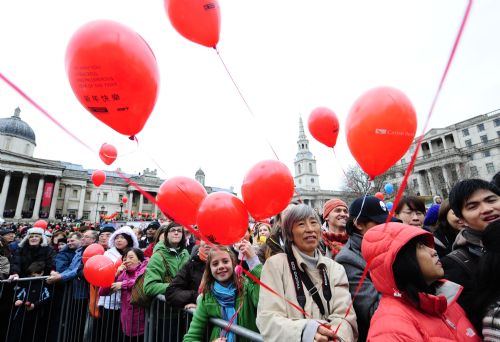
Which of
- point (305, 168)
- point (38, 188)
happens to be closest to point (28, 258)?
point (38, 188)

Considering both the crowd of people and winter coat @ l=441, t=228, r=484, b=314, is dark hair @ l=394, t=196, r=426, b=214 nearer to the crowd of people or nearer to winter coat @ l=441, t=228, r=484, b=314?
the crowd of people

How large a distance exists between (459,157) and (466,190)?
55.2 meters

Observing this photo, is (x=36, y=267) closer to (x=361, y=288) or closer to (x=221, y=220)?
(x=221, y=220)

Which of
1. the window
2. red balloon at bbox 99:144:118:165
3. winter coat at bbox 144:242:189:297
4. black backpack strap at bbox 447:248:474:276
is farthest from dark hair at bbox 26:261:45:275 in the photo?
the window

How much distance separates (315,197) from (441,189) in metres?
34.0

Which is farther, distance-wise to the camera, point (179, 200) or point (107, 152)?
point (107, 152)

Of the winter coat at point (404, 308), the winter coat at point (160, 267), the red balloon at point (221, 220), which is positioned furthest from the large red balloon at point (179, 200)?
the winter coat at point (404, 308)

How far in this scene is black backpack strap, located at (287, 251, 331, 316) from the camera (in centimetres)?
189

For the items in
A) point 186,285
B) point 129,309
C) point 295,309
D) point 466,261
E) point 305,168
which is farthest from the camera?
point 305,168

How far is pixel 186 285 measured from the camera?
308 centimetres

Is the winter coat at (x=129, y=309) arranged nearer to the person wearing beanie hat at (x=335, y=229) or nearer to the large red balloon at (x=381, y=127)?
the person wearing beanie hat at (x=335, y=229)

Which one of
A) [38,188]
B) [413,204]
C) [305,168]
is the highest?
[305,168]

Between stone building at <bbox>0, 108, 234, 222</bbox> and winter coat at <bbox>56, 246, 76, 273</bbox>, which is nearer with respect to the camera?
winter coat at <bbox>56, 246, 76, 273</bbox>

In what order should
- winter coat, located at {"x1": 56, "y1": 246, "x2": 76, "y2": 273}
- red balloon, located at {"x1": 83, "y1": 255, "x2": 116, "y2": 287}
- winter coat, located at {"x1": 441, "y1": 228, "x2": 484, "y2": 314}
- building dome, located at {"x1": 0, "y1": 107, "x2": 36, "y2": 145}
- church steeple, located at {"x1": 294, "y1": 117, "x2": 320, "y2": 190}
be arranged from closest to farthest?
1. winter coat, located at {"x1": 441, "y1": 228, "x2": 484, "y2": 314}
2. red balloon, located at {"x1": 83, "y1": 255, "x2": 116, "y2": 287}
3. winter coat, located at {"x1": 56, "y1": 246, "x2": 76, "y2": 273}
4. building dome, located at {"x1": 0, "y1": 107, "x2": 36, "y2": 145}
5. church steeple, located at {"x1": 294, "y1": 117, "x2": 320, "y2": 190}
